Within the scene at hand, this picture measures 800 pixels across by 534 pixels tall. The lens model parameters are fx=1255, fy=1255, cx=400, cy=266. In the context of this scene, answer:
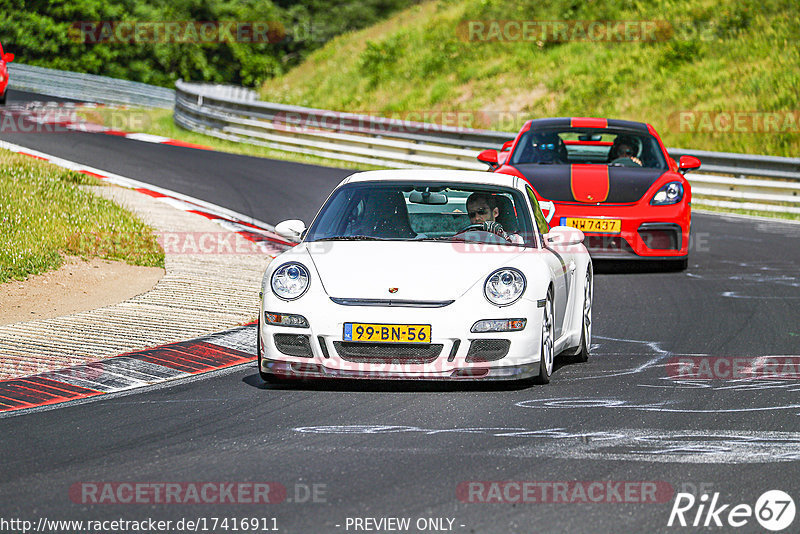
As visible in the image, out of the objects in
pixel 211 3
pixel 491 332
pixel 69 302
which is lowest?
pixel 69 302

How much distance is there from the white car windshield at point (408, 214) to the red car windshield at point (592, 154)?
206 inches

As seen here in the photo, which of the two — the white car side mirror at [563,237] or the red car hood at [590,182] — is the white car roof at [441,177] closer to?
the white car side mirror at [563,237]

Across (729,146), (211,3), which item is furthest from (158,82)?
(729,146)

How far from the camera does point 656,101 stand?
29141 mm

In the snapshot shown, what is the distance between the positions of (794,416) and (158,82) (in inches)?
1885

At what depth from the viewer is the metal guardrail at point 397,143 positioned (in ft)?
65.9

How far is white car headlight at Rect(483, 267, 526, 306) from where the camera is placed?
7.01 meters

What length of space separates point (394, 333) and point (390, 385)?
62 centimetres

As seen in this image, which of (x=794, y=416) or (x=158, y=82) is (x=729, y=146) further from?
(x=158, y=82)

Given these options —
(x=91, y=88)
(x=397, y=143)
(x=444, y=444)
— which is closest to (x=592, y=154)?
(x=444, y=444)

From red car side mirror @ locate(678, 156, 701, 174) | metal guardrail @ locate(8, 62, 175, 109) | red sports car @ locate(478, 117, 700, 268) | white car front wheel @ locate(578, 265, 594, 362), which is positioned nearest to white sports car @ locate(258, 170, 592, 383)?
white car front wheel @ locate(578, 265, 594, 362)

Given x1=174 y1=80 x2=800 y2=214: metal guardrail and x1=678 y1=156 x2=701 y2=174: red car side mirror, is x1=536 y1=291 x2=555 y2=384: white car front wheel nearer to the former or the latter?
x1=678 y1=156 x2=701 y2=174: red car side mirror

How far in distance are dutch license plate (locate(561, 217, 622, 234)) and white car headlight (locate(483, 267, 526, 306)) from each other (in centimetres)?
527

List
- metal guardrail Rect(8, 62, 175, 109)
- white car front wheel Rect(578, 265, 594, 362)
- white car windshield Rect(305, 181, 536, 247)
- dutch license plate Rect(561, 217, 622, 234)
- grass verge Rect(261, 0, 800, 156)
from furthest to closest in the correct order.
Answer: metal guardrail Rect(8, 62, 175, 109), grass verge Rect(261, 0, 800, 156), dutch license plate Rect(561, 217, 622, 234), white car front wheel Rect(578, 265, 594, 362), white car windshield Rect(305, 181, 536, 247)
